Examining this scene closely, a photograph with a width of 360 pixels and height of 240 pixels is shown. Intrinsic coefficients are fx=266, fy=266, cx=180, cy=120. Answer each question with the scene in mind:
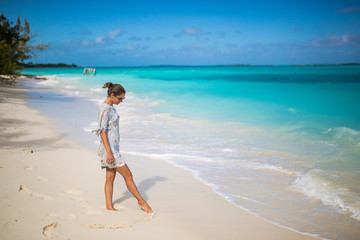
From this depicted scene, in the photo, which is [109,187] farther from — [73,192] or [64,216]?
[73,192]

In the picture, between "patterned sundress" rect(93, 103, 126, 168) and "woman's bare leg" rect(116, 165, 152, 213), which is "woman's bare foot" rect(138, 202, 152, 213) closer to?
"woman's bare leg" rect(116, 165, 152, 213)

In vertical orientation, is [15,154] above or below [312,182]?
above

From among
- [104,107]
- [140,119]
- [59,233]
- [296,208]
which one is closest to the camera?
[59,233]

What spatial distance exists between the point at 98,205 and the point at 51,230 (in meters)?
0.80

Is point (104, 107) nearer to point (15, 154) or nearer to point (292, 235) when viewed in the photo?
point (292, 235)

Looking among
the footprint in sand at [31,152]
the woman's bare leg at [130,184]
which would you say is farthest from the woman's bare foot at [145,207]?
the footprint in sand at [31,152]

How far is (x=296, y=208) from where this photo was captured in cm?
400

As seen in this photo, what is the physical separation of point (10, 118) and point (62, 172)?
553 cm

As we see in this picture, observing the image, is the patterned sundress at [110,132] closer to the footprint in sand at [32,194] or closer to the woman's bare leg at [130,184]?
the woman's bare leg at [130,184]

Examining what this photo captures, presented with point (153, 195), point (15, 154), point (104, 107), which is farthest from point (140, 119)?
point (104, 107)

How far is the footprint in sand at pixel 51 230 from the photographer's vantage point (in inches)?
108

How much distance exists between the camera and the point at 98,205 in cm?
360

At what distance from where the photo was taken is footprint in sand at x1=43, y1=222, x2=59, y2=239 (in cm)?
275

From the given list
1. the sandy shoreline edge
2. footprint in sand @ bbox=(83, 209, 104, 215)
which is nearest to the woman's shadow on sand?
the sandy shoreline edge
